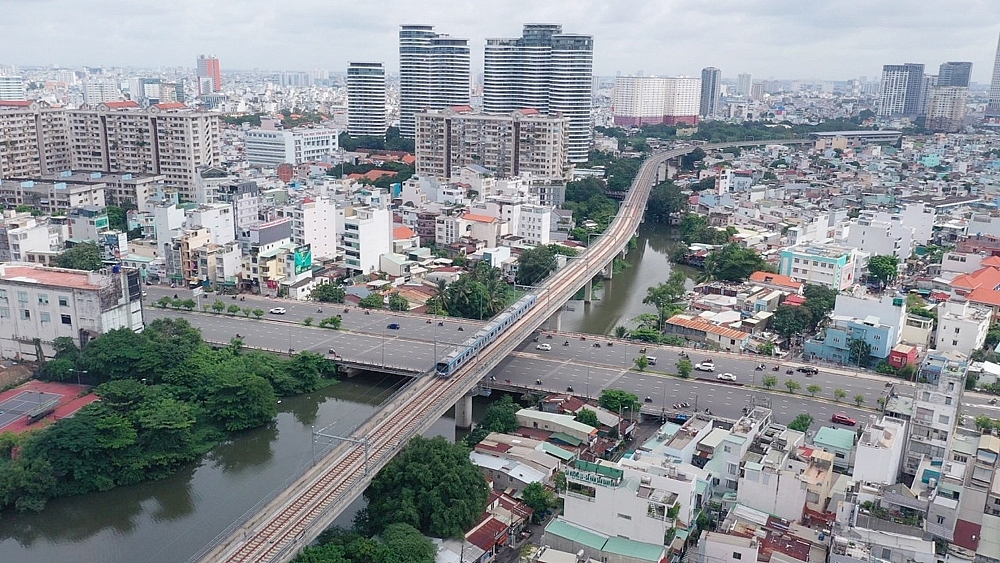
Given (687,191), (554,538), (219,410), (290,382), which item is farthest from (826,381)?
(687,191)

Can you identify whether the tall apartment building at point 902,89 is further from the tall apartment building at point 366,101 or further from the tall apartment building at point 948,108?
the tall apartment building at point 366,101

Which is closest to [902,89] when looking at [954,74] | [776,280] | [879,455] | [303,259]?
[954,74]

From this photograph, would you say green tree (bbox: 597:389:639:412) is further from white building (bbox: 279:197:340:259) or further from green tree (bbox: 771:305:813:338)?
white building (bbox: 279:197:340:259)

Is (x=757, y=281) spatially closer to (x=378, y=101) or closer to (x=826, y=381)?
(x=826, y=381)

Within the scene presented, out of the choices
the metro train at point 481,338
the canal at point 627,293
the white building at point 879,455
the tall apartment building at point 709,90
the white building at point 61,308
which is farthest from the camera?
the tall apartment building at point 709,90

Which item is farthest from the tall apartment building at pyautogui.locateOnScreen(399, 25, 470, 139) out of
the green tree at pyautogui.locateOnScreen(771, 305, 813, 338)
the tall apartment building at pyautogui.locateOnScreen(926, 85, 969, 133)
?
the tall apartment building at pyautogui.locateOnScreen(926, 85, 969, 133)

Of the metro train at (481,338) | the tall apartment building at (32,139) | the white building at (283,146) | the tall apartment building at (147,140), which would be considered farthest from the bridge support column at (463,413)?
the white building at (283,146)

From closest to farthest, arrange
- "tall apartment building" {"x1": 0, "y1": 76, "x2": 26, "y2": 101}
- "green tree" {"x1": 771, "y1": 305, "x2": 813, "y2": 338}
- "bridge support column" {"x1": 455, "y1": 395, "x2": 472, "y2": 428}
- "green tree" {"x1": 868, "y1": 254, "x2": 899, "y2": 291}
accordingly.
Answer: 1. "bridge support column" {"x1": 455, "y1": 395, "x2": 472, "y2": 428}
2. "green tree" {"x1": 771, "y1": 305, "x2": 813, "y2": 338}
3. "green tree" {"x1": 868, "y1": 254, "x2": 899, "y2": 291}
4. "tall apartment building" {"x1": 0, "y1": 76, "x2": 26, "y2": 101}
